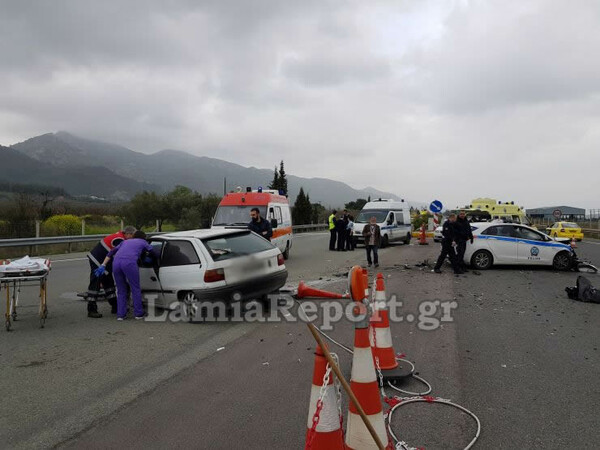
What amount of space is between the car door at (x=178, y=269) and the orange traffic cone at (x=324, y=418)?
4454 mm

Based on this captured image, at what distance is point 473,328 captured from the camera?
6680 millimetres

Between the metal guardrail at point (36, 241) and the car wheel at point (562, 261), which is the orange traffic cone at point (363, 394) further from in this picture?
the metal guardrail at point (36, 241)

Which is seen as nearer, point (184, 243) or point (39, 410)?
point (39, 410)

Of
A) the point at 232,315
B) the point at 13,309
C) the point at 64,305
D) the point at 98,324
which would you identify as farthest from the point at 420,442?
the point at 64,305

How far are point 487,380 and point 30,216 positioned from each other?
928 inches

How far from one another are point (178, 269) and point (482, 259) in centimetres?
931

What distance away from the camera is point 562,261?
13.1 m

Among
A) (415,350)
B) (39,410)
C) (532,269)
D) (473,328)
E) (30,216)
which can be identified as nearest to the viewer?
(39,410)

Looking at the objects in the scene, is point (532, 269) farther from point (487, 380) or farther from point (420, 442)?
point (420, 442)

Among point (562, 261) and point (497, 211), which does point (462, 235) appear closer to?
point (562, 261)

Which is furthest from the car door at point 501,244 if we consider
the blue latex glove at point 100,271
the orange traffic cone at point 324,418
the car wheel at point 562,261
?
the orange traffic cone at point 324,418

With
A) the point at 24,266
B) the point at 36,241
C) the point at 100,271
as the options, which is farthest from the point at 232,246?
the point at 36,241

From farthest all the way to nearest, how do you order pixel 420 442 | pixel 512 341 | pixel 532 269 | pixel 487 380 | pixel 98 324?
pixel 532 269, pixel 98 324, pixel 512 341, pixel 487 380, pixel 420 442

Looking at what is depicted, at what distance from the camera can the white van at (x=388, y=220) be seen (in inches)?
882
